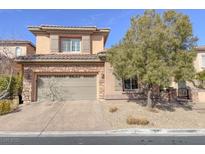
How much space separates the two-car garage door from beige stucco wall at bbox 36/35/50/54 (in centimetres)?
461

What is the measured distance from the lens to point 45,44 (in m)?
22.0

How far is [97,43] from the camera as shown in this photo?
22.6 meters

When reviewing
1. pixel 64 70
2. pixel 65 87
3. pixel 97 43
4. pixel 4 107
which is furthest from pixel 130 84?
pixel 4 107

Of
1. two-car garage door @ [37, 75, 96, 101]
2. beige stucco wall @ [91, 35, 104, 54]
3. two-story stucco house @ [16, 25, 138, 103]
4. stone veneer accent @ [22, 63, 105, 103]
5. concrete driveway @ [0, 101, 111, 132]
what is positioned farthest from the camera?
beige stucco wall @ [91, 35, 104, 54]

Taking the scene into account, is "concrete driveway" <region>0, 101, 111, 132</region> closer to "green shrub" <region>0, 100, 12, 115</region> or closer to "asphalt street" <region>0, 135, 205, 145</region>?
"green shrub" <region>0, 100, 12, 115</region>

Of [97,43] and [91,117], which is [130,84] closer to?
[91,117]

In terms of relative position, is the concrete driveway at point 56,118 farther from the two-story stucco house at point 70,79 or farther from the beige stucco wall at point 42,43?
the beige stucco wall at point 42,43

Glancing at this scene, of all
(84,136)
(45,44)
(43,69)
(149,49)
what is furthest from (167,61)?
(45,44)

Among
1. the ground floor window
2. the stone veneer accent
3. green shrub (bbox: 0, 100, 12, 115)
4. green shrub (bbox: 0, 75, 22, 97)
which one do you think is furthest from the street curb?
green shrub (bbox: 0, 75, 22, 97)

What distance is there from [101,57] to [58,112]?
6152 mm

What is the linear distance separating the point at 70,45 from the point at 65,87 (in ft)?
18.1

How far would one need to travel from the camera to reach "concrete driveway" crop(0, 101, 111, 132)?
10.6 metres

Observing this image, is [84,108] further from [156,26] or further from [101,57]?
[156,26]

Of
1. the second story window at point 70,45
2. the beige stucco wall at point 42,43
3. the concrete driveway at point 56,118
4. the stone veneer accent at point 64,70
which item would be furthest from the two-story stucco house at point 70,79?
the beige stucco wall at point 42,43
